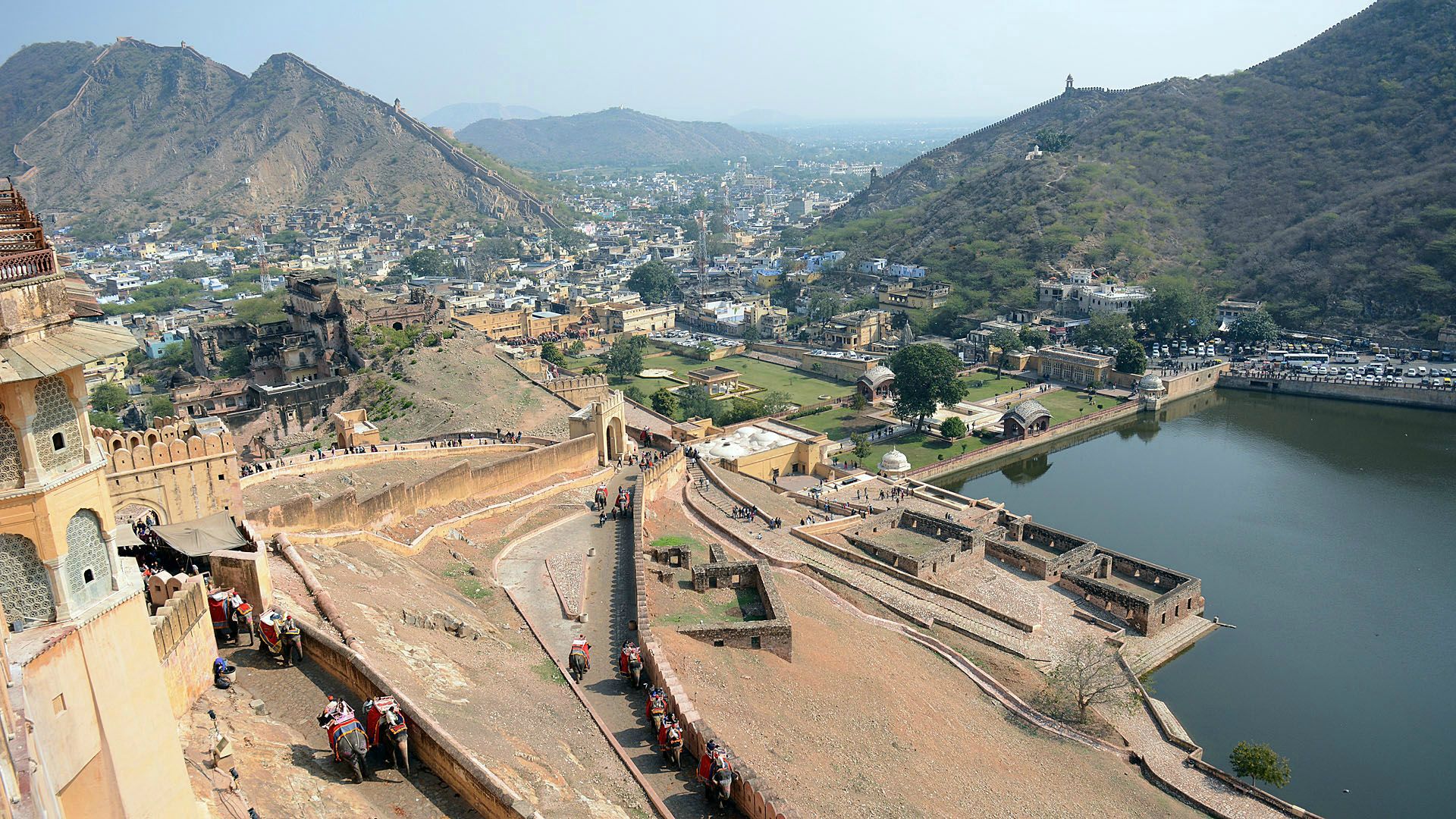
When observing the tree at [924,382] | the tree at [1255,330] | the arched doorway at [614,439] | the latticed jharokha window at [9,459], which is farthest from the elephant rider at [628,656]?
the tree at [1255,330]

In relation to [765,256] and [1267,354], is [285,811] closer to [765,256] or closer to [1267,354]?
[1267,354]

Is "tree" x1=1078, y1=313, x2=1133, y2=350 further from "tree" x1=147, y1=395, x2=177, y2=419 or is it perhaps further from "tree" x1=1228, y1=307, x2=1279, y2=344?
"tree" x1=147, y1=395, x2=177, y2=419

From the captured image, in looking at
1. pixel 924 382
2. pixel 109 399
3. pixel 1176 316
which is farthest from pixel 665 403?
pixel 1176 316

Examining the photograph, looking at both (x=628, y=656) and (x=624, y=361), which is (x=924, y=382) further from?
(x=628, y=656)

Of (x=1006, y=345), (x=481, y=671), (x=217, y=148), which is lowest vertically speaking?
(x=1006, y=345)

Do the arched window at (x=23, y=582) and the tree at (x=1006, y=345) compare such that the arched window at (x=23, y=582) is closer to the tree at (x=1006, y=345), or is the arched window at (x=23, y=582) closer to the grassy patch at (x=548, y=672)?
the grassy patch at (x=548, y=672)

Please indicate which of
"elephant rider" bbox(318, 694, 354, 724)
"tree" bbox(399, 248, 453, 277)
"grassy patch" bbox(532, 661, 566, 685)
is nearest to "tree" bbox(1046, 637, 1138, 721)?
"grassy patch" bbox(532, 661, 566, 685)

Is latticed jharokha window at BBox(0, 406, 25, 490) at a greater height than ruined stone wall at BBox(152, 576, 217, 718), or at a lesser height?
greater
